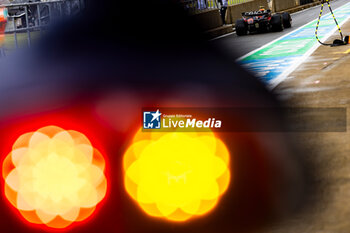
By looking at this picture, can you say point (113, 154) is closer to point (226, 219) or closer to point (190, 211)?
point (190, 211)

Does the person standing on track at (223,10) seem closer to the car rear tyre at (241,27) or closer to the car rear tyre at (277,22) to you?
the car rear tyre at (277,22)

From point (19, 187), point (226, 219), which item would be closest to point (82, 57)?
point (19, 187)

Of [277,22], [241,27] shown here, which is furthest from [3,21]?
[277,22]

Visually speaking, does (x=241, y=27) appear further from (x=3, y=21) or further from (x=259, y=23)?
(x=3, y=21)

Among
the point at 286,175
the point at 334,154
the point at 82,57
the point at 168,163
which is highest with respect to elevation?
the point at 82,57

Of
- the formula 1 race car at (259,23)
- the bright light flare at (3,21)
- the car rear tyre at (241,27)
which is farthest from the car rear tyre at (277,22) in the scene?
the bright light flare at (3,21)

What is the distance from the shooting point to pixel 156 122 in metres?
2.35

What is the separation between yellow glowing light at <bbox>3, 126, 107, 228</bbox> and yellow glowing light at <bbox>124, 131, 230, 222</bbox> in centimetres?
14

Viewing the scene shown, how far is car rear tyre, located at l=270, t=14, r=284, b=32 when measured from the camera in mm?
23906

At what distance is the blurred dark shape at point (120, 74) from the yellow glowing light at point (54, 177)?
0.21 ft

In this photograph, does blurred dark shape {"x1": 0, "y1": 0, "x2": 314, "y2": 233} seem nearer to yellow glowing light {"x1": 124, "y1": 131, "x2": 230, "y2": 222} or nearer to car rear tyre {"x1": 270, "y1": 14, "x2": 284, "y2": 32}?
yellow glowing light {"x1": 124, "y1": 131, "x2": 230, "y2": 222}

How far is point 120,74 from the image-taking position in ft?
7.48

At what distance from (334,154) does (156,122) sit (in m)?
3.05

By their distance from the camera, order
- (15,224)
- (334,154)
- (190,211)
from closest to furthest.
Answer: (15,224)
(190,211)
(334,154)
